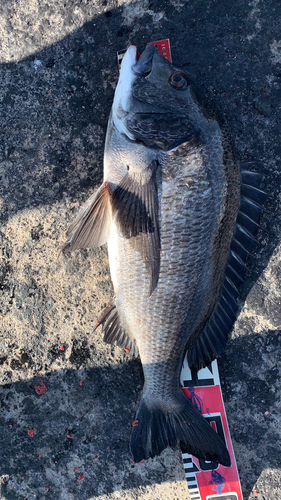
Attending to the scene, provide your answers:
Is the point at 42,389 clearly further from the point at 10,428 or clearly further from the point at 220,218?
the point at 220,218

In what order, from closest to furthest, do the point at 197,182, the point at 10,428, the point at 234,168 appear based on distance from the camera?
the point at 197,182 → the point at 234,168 → the point at 10,428

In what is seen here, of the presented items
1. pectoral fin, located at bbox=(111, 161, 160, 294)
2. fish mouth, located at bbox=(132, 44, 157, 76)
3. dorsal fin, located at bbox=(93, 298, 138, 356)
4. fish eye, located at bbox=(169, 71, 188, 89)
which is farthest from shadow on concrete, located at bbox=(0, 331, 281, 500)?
fish mouth, located at bbox=(132, 44, 157, 76)

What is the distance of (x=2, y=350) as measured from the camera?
214 cm

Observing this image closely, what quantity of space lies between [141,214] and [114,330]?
0.86 meters

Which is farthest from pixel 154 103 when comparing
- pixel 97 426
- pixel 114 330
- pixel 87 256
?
pixel 97 426

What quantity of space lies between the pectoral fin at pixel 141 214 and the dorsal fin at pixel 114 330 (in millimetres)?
423

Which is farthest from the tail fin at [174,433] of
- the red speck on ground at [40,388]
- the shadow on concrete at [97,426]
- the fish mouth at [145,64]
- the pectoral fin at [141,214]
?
the fish mouth at [145,64]

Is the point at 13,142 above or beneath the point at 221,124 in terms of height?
above

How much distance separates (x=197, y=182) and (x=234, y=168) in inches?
12.9

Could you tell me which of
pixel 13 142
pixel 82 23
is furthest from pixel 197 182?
pixel 82 23

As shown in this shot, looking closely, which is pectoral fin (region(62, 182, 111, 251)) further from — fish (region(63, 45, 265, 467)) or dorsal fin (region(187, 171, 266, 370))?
dorsal fin (region(187, 171, 266, 370))

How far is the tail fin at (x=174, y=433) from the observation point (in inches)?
72.5

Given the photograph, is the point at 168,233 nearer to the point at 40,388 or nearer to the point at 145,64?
the point at 145,64

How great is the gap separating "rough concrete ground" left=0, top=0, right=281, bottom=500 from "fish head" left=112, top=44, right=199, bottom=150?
0.40 metres
